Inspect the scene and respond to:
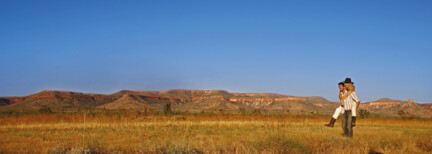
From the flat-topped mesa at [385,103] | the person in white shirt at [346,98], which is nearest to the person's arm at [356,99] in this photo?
the person in white shirt at [346,98]

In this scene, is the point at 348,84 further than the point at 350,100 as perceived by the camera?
Yes

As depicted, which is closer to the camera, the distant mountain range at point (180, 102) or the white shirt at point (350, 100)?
the white shirt at point (350, 100)

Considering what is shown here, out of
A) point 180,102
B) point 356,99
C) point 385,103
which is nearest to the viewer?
point 356,99

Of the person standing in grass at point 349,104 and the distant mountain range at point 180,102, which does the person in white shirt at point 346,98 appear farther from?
the distant mountain range at point 180,102

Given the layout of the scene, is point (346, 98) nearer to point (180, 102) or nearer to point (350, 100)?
point (350, 100)

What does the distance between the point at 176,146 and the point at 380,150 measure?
4.65m

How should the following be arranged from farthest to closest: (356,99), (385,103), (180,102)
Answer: (180,102) < (385,103) < (356,99)

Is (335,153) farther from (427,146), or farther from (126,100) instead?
(126,100)

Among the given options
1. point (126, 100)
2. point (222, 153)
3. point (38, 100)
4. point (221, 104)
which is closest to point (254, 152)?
point (222, 153)

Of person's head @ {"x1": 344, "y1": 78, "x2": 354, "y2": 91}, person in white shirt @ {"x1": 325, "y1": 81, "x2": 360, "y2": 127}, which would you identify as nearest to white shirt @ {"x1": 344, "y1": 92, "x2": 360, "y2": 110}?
person in white shirt @ {"x1": 325, "y1": 81, "x2": 360, "y2": 127}

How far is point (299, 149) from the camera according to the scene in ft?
24.8

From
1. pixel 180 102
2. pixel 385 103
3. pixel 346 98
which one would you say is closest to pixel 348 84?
pixel 346 98

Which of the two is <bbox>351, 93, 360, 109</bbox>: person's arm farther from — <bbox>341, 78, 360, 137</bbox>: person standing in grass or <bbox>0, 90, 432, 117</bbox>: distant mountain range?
<bbox>0, 90, 432, 117</bbox>: distant mountain range

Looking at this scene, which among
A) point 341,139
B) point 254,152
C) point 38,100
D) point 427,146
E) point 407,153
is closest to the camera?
point 254,152
